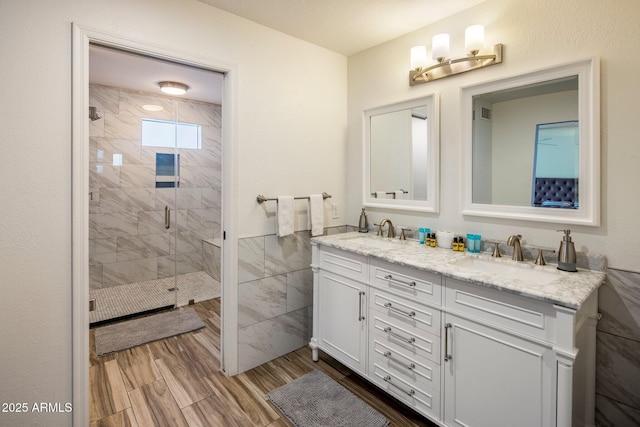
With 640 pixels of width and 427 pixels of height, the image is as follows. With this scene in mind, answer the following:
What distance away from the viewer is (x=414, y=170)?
2395 millimetres

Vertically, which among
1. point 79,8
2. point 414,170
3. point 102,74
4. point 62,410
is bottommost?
point 62,410

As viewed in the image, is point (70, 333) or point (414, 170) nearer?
point (70, 333)

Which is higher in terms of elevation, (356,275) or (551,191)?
(551,191)

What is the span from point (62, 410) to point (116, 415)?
31 cm

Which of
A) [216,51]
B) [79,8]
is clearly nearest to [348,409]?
[216,51]

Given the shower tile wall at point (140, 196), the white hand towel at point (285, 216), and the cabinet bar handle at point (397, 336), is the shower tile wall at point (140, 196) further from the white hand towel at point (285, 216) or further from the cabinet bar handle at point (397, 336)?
the cabinet bar handle at point (397, 336)

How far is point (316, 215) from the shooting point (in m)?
2.59

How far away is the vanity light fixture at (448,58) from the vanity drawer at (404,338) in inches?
63.2

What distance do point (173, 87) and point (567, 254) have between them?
3.80 meters

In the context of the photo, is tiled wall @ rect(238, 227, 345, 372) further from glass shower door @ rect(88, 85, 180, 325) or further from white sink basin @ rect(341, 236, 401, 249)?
glass shower door @ rect(88, 85, 180, 325)

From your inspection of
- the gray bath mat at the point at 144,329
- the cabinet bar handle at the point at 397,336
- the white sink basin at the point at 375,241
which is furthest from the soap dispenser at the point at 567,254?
the gray bath mat at the point at 144,329

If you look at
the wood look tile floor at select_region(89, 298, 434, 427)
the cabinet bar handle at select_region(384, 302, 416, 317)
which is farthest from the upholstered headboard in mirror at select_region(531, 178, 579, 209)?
the wood look tile floor at select_region(89, 298, 434, 427)

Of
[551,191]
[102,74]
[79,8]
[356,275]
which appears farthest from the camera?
[102,74]

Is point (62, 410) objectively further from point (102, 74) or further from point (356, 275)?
point (102, 74)
